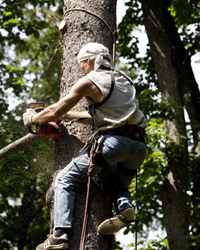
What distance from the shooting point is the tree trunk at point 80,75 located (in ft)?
10.5

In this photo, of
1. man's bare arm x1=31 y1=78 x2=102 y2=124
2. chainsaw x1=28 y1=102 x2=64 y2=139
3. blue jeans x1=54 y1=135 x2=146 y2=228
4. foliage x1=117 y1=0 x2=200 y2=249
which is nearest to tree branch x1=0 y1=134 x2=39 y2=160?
chainsaw x1=28 y1=102 x2=64 y2=139

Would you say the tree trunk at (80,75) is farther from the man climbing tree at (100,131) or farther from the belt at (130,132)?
the belt at (130,132)

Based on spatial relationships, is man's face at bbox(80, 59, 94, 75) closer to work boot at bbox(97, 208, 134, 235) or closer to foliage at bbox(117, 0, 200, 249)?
work boot at bbox(97, 208, 134, 235)

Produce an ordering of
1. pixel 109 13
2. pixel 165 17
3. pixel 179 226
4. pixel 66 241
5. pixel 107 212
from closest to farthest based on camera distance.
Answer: pixel 66 241 → pixel 107 212 → pixel 109 13 → pixel 179 226 → pixel 165 17

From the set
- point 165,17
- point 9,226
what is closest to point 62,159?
point 165,17

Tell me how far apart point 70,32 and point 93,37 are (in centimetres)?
24

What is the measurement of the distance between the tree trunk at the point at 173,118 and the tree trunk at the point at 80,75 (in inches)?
183

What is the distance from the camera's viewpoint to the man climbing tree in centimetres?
313

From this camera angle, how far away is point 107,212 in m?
3.33

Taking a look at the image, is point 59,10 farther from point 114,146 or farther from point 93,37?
point 114,146

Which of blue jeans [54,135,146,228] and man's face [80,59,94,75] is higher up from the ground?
man's face [80,59,94,75]

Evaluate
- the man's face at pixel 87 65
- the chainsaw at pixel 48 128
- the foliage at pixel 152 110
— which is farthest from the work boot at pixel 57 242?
the foliage at pixel 152 110

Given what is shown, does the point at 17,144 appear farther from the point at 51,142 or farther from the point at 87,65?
the point at 51,142

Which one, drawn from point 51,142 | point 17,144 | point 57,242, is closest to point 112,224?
point 57,242
